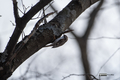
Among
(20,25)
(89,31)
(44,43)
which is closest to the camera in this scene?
(20,25)

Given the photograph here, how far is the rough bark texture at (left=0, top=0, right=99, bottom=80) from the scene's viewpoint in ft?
3.20

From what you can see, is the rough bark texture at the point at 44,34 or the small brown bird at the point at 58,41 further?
the small brown bird at the point at 58,41

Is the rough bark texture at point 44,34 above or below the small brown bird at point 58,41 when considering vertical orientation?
above

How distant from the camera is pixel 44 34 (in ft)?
3.87

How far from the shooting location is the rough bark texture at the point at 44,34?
38.4 inches

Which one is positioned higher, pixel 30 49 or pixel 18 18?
pixel 18 18

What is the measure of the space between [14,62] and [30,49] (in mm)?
140

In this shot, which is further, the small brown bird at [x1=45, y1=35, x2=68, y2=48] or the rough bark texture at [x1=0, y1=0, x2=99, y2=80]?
the small brown bird at [x1=45, y1=35, x2=68, y2=48]

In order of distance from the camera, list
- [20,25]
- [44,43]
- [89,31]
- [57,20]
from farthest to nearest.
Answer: [89,31] < [57,20] < [44,43] < [20,25]

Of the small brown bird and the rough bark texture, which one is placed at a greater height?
the rough bark texture

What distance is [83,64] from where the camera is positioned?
153 inches

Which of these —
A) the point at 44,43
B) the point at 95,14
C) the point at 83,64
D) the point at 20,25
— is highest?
the point at 20,25

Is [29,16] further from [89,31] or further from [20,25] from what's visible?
[89,31]

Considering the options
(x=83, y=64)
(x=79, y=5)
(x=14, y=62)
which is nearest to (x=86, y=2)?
(x=79, y=5)
